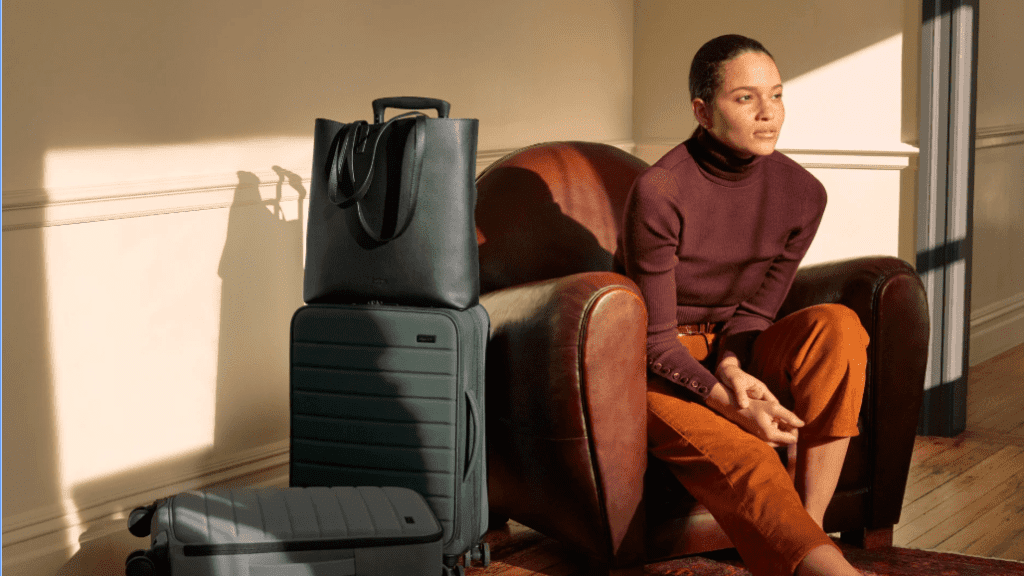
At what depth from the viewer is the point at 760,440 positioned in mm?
1737

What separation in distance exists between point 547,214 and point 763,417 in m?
0.70

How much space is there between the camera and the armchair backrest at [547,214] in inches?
85.4

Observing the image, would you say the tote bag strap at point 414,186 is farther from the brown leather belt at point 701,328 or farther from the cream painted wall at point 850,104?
the cream painted wall at point 850,104

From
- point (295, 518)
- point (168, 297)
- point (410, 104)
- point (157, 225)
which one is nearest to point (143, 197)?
→ point (157, 225)

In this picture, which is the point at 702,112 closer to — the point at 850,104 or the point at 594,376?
the point at 594,376

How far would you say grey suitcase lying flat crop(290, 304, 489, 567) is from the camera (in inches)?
71.9

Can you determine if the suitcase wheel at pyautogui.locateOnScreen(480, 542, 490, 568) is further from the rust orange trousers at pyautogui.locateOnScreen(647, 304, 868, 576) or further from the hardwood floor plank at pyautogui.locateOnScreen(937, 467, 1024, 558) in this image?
the hardwood floor plank at pyautogui.locateOnScreen(937, 467, 1024, 558)

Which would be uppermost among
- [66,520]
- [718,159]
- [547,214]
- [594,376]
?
[718,159]

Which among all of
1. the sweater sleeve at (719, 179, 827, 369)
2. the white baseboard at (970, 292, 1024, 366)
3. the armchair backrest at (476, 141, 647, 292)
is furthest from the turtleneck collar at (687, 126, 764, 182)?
the white baseboard at (970, 292, 1024, 366)

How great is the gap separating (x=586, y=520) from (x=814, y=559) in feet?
1.41

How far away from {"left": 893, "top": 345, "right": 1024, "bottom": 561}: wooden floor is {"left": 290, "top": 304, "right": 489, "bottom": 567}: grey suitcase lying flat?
0.94 metres

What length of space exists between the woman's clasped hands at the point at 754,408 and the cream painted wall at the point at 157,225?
3.42 ft

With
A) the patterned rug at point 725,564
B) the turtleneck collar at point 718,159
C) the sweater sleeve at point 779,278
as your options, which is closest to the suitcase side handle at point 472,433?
the patterned rug at point 725,564

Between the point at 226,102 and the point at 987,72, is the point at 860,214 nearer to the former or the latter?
the point at 987,72
